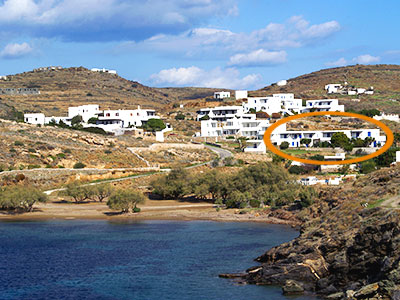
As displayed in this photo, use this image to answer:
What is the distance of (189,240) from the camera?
188 ft

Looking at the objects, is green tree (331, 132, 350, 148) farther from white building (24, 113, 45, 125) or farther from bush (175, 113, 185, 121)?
white building (24, 113, 45, 125)

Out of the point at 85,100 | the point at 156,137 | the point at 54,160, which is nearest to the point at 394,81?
the point at 85,100

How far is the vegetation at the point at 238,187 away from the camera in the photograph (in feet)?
251

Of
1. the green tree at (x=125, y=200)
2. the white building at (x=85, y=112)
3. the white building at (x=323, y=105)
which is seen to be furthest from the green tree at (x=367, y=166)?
the white building at (x=85, y=112)

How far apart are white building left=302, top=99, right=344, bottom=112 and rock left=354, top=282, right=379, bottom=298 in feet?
361

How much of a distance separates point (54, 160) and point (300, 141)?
135 ft

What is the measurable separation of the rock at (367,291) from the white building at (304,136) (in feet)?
242

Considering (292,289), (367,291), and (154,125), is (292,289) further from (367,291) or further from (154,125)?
(154,125)

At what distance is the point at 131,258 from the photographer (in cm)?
5059

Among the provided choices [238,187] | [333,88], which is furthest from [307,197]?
[333,88]

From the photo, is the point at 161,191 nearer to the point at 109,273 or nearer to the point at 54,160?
the point at 54,160

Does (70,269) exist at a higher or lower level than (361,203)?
lower

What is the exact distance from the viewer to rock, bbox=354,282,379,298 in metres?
34.2

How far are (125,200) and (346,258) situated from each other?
38.8 meters
